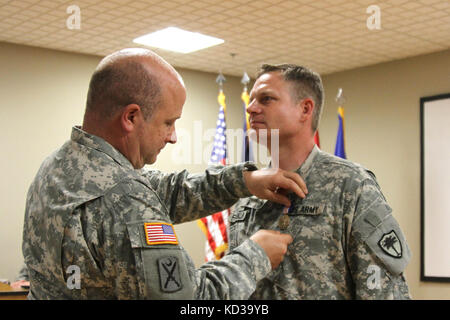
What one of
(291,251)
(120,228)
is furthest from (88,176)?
(291,251)

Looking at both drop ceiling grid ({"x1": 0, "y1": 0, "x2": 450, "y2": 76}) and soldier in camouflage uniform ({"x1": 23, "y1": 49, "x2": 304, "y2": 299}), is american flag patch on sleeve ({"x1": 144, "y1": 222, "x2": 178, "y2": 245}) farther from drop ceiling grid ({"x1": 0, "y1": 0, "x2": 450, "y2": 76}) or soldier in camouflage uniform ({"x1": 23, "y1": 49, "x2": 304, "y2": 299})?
drop ceiling grid ({"x1": 0, "y1": 0, "x2": 450, "y2": 76})

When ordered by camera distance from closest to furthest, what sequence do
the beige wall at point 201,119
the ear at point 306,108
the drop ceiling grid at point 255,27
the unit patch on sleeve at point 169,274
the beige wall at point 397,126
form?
1. the unit patch on sleeve at point 169,274
2. the ear at point 306,108
3. the drop ceiling grid at point 255,27
4. the beige wall at point 201,119
5. the beige wall at point 397,126

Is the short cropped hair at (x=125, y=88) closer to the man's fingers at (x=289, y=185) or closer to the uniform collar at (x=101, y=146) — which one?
the uniform collar at (x=101, y=146)

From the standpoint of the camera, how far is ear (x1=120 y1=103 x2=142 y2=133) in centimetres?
133

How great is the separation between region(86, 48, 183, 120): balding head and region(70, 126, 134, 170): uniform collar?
0.06 meters

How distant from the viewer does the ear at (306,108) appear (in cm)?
215

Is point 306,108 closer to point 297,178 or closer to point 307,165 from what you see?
point 307,165

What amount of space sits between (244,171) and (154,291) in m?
0.79

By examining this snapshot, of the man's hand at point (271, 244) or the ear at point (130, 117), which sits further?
Result: the man's hand at point (271, 244)

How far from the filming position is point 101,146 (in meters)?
1.33

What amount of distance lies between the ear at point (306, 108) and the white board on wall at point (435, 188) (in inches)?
156

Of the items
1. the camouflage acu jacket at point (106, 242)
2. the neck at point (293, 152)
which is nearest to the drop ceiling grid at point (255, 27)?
the neck at point (293, 152)

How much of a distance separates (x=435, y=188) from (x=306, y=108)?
4.04 metres

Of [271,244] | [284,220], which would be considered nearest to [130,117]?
[271,244]
